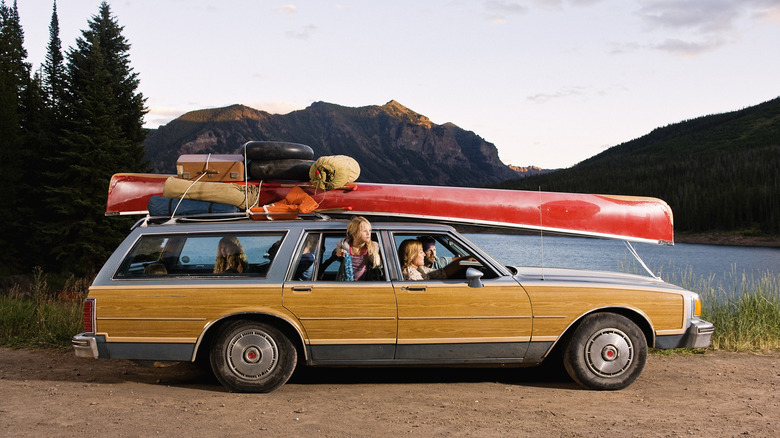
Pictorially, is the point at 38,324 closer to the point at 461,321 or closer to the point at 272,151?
the point at 272,151

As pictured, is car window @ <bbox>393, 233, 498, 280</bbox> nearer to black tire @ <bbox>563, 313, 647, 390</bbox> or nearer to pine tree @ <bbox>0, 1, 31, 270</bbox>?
black tire @ <bbox>563, 313, 647, 390</bbox>

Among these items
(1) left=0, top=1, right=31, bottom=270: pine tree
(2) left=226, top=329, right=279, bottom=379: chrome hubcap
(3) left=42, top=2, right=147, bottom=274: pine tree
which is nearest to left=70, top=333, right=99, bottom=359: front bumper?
(2) left=226, top=329, right=279, bottom=379: chrome hubcap

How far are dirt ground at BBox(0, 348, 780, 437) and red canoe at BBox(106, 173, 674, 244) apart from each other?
5.80 feet

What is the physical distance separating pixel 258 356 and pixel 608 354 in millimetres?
3238

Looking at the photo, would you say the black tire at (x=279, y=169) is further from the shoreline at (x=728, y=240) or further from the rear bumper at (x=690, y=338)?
the shoreline at (x=728, y=240)

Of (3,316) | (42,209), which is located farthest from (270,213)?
(42,209)

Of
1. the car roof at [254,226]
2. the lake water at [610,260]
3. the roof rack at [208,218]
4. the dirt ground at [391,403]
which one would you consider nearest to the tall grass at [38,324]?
the dirt ground at [391,403]

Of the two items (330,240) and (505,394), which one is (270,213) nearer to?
(330,240)

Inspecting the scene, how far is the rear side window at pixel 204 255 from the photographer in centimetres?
619

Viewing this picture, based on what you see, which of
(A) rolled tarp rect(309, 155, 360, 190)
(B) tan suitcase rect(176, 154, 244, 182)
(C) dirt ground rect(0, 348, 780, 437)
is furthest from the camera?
(B) tan suitcase rect(176, 154, 244, 182)

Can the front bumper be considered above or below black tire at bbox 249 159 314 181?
below

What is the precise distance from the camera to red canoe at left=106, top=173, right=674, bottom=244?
799 cm

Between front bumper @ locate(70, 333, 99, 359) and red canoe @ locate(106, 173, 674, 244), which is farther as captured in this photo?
red canoe @ locate(106, 173, 674, 244)

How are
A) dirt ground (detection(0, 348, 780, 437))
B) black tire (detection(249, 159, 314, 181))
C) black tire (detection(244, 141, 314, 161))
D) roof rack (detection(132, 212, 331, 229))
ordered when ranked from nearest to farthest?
dirt ground (detection(0, 348, 780, 437))
roof rack (detection(132, 212, 331, 229))
black tire (detection(244, 141, 314, 161))
black tire (detection(249, 159, 314, 181))
